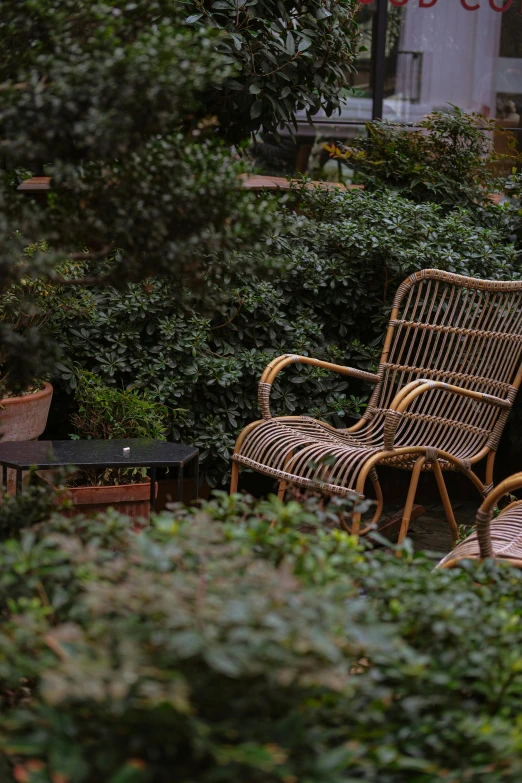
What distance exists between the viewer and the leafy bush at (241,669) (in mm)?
1087

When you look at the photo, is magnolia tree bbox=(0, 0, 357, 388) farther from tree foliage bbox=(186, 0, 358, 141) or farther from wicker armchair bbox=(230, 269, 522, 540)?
tree foliage bbox=(186, 0, 358, 141)

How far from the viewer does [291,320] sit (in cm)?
439

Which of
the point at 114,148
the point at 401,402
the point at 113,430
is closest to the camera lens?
the point at 114,148

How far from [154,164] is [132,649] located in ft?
3.24

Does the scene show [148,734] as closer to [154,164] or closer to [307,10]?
[154,164]

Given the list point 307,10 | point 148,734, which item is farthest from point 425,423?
point 148,734

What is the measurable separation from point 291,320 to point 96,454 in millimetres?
1667

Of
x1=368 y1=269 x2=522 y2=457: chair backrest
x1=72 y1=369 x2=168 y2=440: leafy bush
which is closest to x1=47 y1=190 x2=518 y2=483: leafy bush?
x1=72 y1=369 x2=168 y2=440: leafy bush

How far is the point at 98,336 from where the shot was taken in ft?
12.8

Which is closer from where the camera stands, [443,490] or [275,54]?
[443,490]

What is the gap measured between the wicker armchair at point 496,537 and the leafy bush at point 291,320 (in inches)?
61.7

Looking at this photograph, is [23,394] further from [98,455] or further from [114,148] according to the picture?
[114,148]

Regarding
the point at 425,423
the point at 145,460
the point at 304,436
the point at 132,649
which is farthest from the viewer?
the point at 425,423

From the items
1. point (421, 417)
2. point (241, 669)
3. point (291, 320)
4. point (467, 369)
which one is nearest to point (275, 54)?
point (291, 320)
